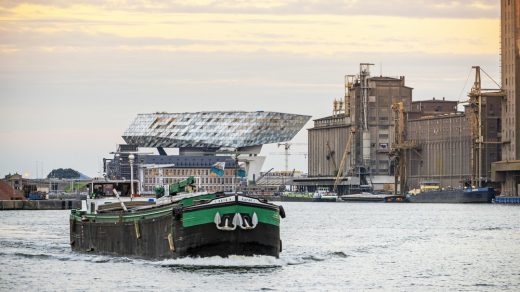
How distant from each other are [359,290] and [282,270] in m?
4.88

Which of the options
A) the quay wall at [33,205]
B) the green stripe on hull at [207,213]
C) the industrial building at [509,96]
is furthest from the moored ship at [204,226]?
the industrial building at [509,96]

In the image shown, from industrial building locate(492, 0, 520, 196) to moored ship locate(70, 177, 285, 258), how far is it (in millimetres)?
145357

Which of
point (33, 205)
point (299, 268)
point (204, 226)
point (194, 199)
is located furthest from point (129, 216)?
point (33, 205)

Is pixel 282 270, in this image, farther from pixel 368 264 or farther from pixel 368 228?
pixel 368 228

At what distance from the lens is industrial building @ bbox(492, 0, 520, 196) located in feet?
628

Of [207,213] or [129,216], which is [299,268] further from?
[129,216]

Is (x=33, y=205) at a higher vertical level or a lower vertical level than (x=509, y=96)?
lower

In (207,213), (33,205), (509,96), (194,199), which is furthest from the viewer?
(509,96)

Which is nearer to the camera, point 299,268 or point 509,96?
point 299,268

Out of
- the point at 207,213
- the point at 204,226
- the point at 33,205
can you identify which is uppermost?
the point at 207,213

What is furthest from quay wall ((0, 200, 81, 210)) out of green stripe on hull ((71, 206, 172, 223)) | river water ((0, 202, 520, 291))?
green stripe on hull ((71, 206, 172, 223))

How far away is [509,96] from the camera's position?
640 feet

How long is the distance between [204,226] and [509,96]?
155600 millimetres

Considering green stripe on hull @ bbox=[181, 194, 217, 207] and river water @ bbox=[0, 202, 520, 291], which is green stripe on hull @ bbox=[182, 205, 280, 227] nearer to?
green stripe on hull @ bbox=[181, 194, 217, 207]
